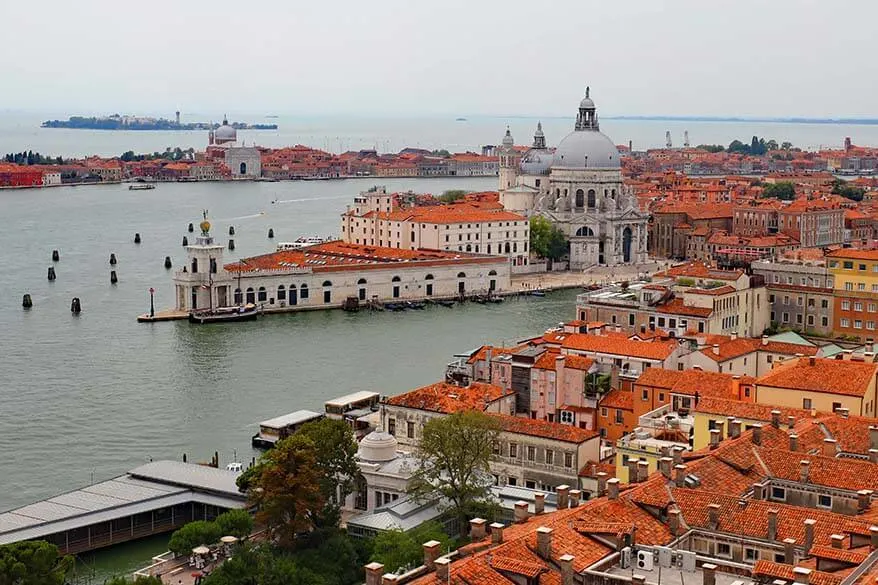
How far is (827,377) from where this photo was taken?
A: 13016 millimetres

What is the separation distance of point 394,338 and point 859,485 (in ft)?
53.7

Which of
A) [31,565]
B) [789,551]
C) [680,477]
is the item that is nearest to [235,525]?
[31,565]

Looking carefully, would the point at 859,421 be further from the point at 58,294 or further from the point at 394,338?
the point at 58,294

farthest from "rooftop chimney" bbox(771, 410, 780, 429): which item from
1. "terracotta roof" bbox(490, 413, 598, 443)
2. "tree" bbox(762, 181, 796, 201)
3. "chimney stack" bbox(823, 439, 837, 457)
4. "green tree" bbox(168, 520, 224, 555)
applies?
"tree" bbox(762, 181, 796, 201)

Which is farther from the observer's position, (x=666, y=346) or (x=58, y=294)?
(x=58, y=294)

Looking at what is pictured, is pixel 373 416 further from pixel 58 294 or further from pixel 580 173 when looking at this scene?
pixel 580 173

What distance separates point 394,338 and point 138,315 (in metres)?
5.69

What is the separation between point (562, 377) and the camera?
14.7 meters

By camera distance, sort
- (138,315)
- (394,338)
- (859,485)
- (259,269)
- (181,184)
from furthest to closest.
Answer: (181,184)
(259,269)
(138,315)
(394,338)
(859,485)

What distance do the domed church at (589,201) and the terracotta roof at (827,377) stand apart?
80.0 ft

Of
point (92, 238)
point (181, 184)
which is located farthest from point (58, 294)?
point (181, 184)

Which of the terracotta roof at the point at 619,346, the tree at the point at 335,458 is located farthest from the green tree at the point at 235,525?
the terracotta roof at the point at 619,346

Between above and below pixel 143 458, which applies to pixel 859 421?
above

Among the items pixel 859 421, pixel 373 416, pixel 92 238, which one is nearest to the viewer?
pixel 859 421
